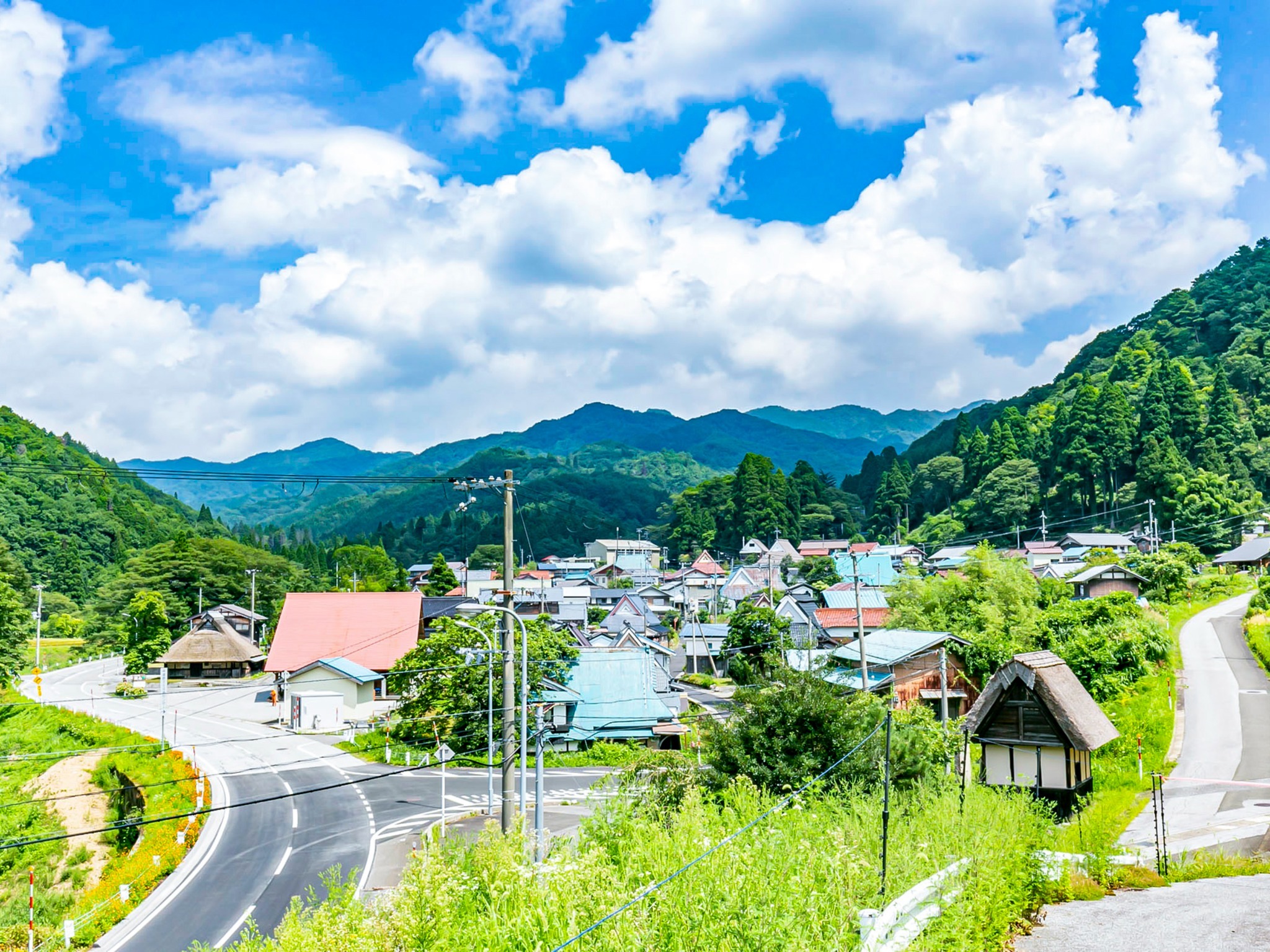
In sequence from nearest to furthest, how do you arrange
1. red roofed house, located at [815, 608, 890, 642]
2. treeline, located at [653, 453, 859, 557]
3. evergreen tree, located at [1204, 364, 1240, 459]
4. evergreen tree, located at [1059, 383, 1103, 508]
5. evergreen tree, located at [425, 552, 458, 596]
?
red roofed house, located at [815, 608, 890, 642] < evergreen tree, located at [1204, 364, 1240, 459] < evergreen tree, located at [1059, 383, 1103, 508] < evergreen tree, located at [425, 552, 458, 596] < treeline, located at [653, 453, 859, 557]

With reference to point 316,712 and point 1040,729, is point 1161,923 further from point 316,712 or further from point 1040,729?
point 316,712

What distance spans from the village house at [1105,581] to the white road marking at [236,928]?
3806 cm

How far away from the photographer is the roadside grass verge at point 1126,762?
1016 cm

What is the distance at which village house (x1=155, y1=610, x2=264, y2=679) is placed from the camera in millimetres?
47812

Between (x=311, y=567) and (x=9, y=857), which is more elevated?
(x=311, y=567)

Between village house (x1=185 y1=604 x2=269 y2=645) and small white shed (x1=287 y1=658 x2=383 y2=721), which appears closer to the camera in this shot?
small white shed (x1=287 y1=658 x2=383 y2=721)

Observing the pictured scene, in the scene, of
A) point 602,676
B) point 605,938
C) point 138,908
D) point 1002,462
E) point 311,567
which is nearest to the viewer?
point 605,938

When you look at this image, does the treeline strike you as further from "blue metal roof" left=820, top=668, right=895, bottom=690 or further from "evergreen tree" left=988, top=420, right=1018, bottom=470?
"blue metal roof" left=820, top=668, right=895, bottom=690

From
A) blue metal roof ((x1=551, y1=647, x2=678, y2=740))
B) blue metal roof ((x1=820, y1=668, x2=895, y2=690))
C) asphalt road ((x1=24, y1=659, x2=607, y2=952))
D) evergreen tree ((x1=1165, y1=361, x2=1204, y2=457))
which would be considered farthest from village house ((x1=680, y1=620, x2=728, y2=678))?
evergreen tree ((x1=1165, y1=361, x2=1204, y2=457))

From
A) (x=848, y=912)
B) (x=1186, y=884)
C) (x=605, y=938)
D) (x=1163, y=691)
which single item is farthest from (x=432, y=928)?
(x=1163, y=691)

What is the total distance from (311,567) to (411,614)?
47139 mm

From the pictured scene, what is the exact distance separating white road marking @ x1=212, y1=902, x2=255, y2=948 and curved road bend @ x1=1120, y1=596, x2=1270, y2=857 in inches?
536

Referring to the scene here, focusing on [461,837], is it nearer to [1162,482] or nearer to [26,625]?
[26,625]

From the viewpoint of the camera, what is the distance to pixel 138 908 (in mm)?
16031
